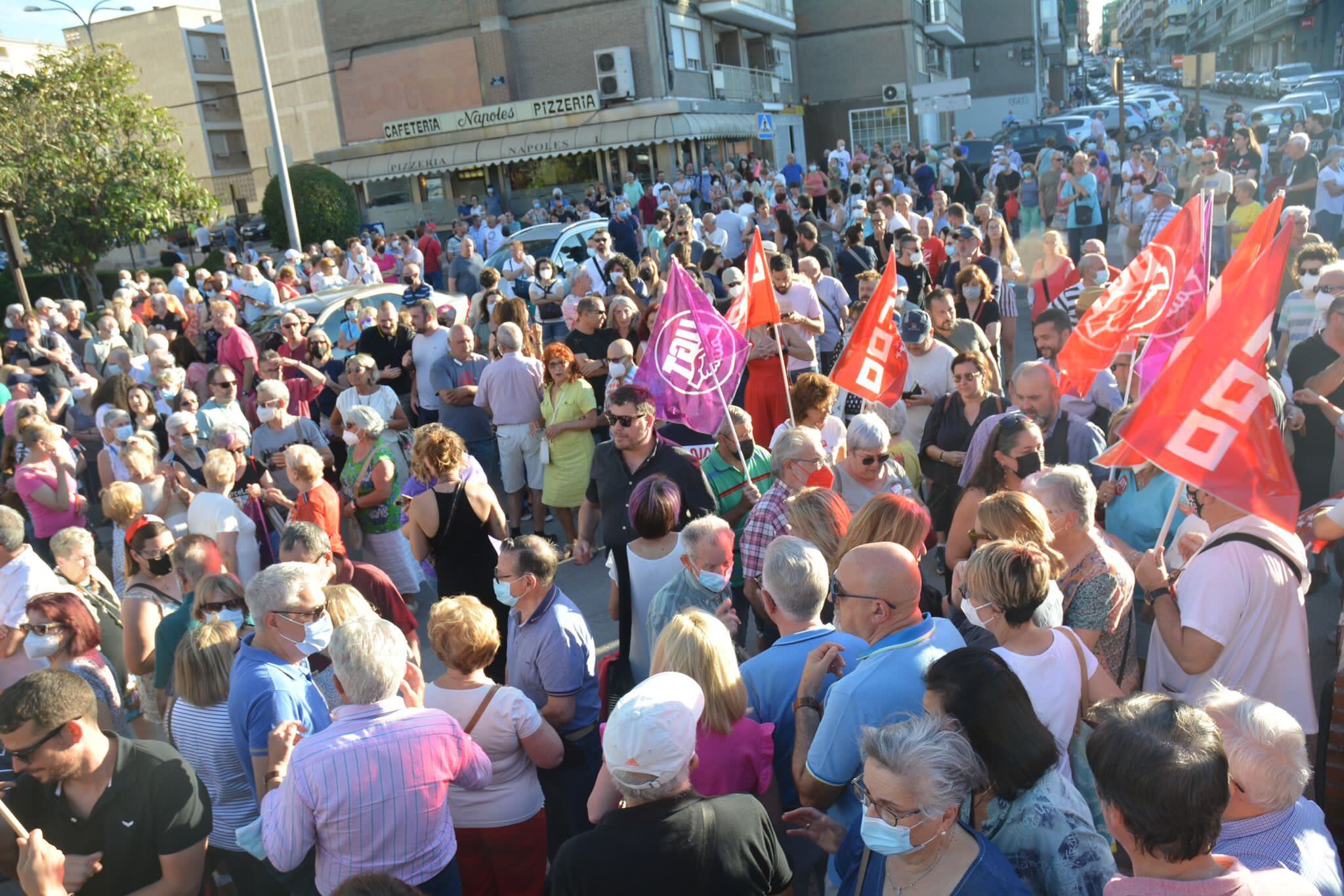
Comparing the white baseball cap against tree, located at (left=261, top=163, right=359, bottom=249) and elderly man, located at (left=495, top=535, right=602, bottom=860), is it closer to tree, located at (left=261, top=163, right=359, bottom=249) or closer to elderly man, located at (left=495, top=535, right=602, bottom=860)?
elderly man, located at (left=495, top=535, right=602, bottom=860)

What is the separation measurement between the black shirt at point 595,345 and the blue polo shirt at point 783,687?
5016 millimetres

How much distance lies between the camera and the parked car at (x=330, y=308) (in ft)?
35.3

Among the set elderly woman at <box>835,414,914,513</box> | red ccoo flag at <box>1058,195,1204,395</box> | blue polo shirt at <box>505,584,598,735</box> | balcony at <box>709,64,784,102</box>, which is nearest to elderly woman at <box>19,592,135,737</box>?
blue polo shirt at <box>505,584,598,735</box>

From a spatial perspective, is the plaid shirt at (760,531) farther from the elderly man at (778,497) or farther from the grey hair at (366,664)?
the grey hair at (366,664)

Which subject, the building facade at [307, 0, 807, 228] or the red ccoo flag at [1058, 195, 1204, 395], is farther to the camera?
the building facade at [307, 0, 807, 228]

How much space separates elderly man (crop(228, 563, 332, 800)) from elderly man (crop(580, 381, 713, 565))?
1691 millimetres

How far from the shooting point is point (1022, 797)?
2.45 meters

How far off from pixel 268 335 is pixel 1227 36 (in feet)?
309

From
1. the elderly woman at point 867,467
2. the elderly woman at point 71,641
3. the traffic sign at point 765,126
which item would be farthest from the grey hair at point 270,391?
the traffic sign at point 765,126

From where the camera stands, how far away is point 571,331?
8211 mm

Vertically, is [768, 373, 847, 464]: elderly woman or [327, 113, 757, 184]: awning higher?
[327, 113, 757, 184]: awning

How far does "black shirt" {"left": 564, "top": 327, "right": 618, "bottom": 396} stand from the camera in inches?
318

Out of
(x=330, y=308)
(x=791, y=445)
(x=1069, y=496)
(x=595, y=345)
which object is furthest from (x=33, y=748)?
(x=330, y=308)

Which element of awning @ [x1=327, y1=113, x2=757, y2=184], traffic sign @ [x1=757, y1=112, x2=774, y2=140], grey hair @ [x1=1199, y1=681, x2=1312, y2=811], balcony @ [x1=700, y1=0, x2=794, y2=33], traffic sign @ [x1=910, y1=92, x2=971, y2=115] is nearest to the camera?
grey hair @ [x1=1199, y1=681, x2=1312, y2=811]
